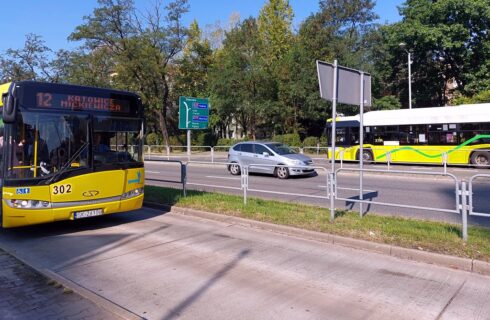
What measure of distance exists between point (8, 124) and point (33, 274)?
3.01m

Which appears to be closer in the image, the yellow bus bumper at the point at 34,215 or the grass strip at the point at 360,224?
Answer: the grass strip at the point at 360,224

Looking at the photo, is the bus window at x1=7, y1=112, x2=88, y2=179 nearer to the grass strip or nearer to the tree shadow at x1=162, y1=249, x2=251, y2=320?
the grass strip

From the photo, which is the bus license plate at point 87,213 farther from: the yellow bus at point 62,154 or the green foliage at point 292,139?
the green foliage at point 292,139

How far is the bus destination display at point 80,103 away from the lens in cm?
757

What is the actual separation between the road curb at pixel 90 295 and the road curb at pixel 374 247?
3.90 meters

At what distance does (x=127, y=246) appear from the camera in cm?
706

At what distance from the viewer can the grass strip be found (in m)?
6.32

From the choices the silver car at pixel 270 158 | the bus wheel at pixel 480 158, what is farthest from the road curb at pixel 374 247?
the bus wheel at pixel 480 158

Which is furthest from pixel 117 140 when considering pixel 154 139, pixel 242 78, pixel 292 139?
pixel 154 139

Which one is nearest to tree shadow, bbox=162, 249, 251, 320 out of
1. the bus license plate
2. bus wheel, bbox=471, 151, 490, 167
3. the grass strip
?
the grass strip

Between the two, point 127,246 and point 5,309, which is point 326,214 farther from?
point 5,309

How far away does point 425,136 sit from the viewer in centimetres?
2247

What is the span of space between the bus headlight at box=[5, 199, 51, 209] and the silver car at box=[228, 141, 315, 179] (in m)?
10.0

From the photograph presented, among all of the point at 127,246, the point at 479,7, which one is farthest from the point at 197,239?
the point at 479,7
